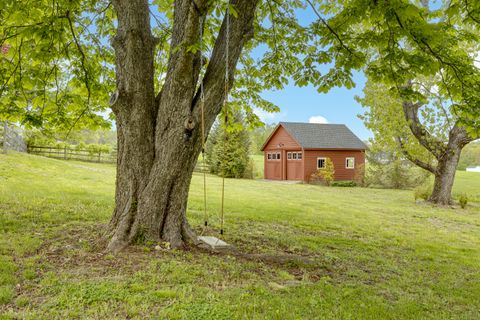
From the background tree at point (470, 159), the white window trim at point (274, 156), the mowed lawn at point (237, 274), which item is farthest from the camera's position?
the background tree at point (470, 159)

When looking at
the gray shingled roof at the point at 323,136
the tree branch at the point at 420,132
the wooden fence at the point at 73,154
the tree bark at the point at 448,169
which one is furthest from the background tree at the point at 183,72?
the wooden fence at the point at 73,154

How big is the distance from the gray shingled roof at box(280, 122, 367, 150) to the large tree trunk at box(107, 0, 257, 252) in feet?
68.0

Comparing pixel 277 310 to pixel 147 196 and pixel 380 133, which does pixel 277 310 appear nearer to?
pixel 147 196

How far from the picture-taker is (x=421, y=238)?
709cm

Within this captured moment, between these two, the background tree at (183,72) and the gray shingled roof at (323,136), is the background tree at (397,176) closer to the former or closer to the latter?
the gray shingled roof at (323,136)

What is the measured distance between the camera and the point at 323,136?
26516 mm

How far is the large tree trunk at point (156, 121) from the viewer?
4148 mm

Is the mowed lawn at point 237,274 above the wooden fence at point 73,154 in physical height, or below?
below

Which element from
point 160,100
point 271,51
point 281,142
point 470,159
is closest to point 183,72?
point 160,100

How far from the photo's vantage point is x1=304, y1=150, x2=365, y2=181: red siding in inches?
968

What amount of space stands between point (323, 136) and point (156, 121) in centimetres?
2365

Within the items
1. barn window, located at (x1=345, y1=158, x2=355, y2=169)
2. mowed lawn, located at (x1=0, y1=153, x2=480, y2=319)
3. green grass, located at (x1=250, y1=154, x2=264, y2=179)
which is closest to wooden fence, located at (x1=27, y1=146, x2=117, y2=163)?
green grass, located at (x1=250, y1=154, x2=264, y2=179)

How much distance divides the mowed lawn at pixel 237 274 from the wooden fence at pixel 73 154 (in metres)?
23.6

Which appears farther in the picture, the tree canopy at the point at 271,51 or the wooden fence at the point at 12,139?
the wooden fence at the point at 12,139
